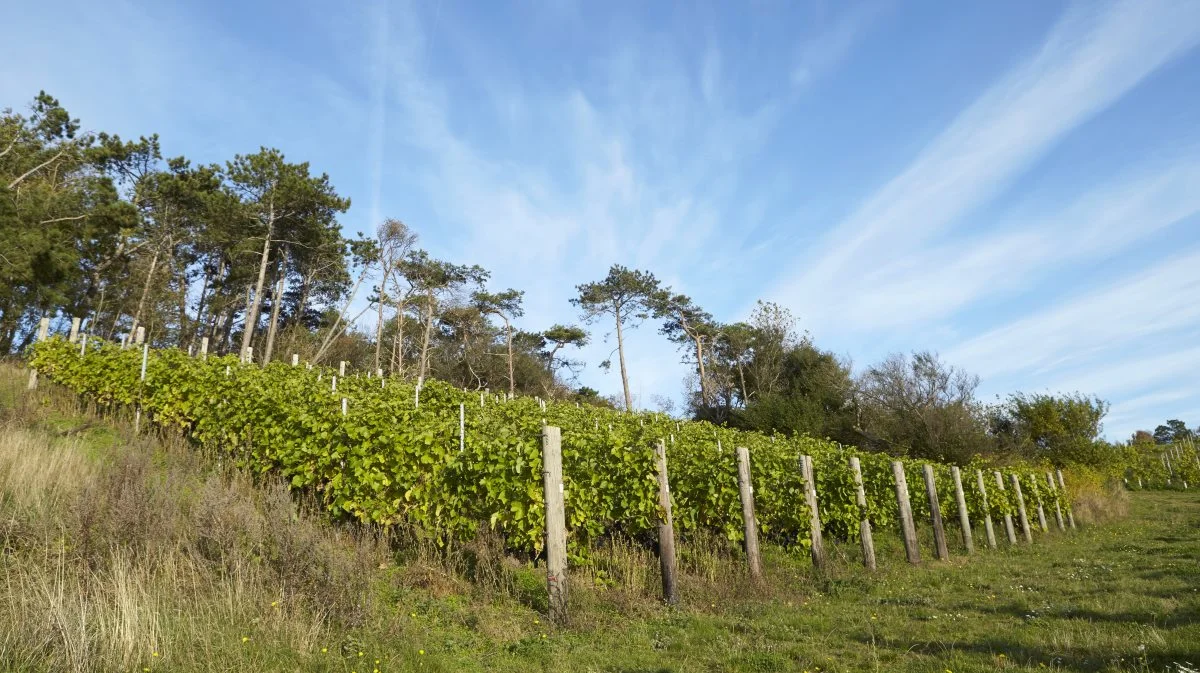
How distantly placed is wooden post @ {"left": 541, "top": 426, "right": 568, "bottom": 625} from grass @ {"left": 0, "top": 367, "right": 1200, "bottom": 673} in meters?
0.21

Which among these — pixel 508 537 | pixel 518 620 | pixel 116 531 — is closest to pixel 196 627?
pixel 116 531

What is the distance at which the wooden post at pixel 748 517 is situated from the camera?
723 cm

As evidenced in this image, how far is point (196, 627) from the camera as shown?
13.0 feet

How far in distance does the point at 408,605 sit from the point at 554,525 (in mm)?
1430

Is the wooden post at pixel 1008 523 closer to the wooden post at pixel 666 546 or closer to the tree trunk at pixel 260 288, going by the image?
the wooden post at pixel 666 546

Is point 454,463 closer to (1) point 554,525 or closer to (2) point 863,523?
(1) point 554,525

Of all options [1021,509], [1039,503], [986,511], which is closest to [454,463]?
[986,511]

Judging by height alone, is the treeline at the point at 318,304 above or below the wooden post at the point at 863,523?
above

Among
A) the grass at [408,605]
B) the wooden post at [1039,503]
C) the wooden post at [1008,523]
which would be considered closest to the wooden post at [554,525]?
the grass at [408,605]

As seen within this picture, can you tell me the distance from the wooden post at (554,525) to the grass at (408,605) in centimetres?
21

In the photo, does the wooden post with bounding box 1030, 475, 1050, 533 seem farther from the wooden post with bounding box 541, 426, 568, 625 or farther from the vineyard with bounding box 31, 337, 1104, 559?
the wooden post with bounding box 541, 426, 568, 625

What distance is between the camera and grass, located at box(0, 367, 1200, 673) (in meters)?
3.84

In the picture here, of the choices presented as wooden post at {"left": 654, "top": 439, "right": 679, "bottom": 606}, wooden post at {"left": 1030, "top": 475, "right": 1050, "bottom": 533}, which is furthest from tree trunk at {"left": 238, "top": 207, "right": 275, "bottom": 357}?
wooden post at {"left": 1030, "top": 475, "right": 1050, "bottom": 533}

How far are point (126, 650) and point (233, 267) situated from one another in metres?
31.0
